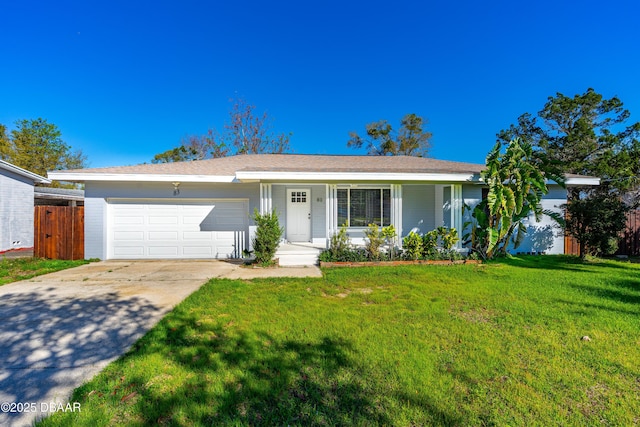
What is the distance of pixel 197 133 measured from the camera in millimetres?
24656

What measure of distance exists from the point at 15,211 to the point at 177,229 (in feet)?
27.8

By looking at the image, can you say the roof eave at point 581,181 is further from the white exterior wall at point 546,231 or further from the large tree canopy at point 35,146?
the large tree canopy at point 35,146

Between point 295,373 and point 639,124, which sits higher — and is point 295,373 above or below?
below

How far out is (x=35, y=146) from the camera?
2194cm

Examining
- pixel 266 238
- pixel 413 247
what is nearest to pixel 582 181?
pixel 413 247

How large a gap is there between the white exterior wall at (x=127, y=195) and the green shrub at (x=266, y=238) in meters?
1.32

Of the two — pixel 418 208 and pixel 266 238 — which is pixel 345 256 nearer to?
pixel 266 238

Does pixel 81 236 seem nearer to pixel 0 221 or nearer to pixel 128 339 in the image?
pixel 0 221

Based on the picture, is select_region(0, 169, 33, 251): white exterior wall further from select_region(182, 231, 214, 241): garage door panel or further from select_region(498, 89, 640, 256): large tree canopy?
select_region(498, 89, 640, 256): large tree canopy

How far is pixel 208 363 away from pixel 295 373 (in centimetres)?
92

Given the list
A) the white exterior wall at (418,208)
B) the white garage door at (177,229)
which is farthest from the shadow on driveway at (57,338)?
the white exterior wall at (418,208)

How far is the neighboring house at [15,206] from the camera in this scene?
11.0 metres

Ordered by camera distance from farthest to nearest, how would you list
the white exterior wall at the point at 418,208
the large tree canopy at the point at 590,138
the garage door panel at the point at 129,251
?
1. the large tree canopy at the point at 590,138
2. the white exterior wall at the point at 418,208
3. the garage door panel at the point at 129,251

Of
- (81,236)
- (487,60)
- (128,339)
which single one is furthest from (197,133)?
(128,339)
